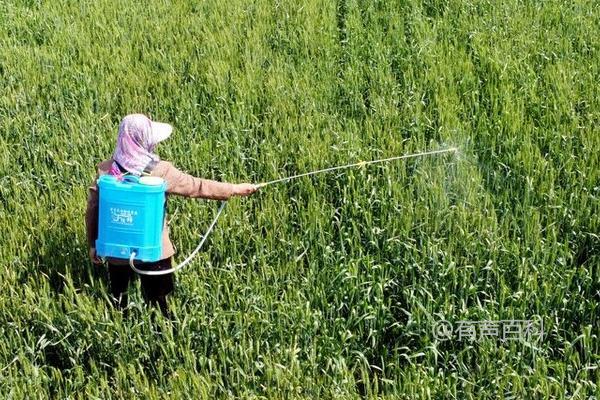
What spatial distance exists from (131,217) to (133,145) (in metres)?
0.28

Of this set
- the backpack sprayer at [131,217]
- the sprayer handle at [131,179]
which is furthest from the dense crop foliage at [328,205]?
the sprayer handle at [131,179]

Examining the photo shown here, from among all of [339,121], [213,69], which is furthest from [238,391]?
[213,69]

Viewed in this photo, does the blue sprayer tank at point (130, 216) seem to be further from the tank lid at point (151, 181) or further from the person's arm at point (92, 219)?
the person's arm at point (92, 219)

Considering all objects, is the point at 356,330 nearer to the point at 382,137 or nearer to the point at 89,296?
the point at 89,296

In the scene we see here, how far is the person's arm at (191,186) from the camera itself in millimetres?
2990

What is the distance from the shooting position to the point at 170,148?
4.15 m

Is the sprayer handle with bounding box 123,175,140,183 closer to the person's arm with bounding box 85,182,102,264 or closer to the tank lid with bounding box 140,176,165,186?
the tank lid with bounding box 140,176,165,186

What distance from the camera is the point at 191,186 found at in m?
3.03

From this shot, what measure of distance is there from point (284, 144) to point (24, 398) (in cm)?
190

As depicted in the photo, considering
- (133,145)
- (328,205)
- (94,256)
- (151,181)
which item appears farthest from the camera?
(328,205)

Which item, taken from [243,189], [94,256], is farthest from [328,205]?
[94,256]

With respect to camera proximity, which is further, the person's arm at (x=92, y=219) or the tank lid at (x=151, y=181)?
the person's arm at (x=92, y=219)

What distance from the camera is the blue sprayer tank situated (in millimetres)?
2801

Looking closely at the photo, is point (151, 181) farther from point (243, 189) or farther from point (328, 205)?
point (328, 205)
